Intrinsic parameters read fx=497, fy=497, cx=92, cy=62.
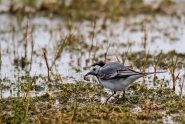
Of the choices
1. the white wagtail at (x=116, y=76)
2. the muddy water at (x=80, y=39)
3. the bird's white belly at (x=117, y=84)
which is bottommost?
the bird's white belly at (x=117, y=84)

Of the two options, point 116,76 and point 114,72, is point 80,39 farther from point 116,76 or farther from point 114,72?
point 116,76

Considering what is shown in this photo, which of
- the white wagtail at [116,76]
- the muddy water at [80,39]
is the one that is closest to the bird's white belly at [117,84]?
the white wagtail at [116,76]

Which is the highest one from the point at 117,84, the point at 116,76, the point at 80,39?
the point at 80,39

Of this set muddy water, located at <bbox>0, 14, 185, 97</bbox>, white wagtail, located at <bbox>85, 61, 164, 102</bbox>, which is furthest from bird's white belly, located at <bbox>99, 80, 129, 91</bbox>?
muddy water, located at <bbox>0, 14, 185, 97</bbox>

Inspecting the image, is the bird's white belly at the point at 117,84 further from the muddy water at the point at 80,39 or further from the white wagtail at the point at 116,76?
the muddy water at the point at 80,39

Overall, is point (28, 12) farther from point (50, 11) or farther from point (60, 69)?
point (60, 69)

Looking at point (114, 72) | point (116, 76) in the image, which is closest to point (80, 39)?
point (114, 72)

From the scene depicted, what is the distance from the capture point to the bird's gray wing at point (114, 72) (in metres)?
7.35

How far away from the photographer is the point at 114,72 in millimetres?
7516

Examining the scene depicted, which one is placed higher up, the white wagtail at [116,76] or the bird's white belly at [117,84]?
the white wagtail at [116,76]

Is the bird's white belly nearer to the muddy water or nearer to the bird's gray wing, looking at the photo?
the bird's gray wing

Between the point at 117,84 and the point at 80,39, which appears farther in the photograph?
the point at 80,39

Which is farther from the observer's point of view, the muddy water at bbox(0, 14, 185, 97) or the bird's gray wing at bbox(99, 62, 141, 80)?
the muddy water at bbox(0, 14, 185, 97)

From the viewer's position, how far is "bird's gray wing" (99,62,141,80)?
735cm
